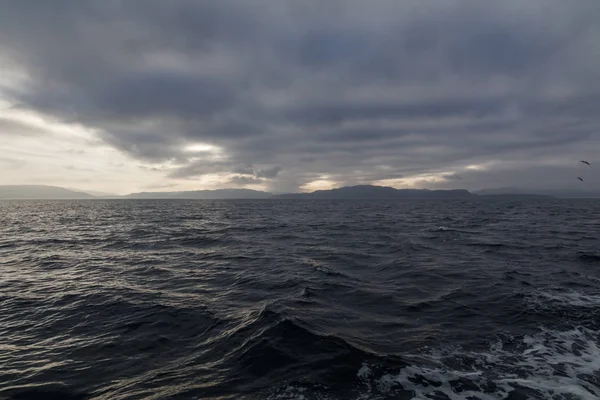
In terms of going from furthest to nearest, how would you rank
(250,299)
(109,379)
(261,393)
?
(250,299)
(109,379)
(261,393)

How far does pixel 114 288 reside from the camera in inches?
641

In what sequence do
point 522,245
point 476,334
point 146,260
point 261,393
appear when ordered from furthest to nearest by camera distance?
point 522,245
point 146,260
point 476,334
point 261,393

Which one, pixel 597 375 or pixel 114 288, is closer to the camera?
pixel 597 375

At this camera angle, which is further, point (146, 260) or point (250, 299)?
point (146, 260)

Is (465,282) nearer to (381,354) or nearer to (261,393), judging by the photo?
(381,354)

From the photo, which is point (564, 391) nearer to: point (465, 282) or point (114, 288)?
point (465, 282)

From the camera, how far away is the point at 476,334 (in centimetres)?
1086

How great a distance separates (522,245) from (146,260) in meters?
31.9

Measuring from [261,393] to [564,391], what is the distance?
7.53 metres

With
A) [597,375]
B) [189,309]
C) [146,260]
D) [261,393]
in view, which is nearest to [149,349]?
[189,309]

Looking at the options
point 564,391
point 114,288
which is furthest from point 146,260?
point 564,391

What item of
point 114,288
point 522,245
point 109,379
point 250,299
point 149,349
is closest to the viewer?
point 109,379

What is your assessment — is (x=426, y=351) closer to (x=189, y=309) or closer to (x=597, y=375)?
(x=597, y=375)

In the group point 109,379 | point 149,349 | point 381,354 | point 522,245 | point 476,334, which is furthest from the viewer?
point 522,245
